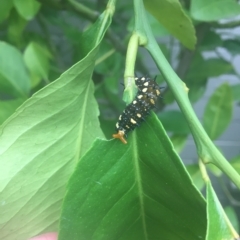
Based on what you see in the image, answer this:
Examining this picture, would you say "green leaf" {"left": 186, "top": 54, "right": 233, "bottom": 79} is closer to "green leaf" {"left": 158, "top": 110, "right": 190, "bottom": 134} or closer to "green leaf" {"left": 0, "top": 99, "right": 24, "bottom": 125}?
"green leaf" {"left": 158, "top": 110, "right": 190, "bottom": 134}

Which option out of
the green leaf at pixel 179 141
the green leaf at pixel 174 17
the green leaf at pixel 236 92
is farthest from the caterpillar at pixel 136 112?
the green leaf at pixel 236 92

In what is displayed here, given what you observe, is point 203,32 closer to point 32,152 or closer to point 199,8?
point 199,8

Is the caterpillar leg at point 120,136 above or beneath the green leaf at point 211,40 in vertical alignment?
beneath

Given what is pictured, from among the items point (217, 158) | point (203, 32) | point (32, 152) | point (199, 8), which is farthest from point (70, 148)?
point (203, 32)

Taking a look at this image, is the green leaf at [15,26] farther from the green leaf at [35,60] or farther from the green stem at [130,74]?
the green stem at [130,74]

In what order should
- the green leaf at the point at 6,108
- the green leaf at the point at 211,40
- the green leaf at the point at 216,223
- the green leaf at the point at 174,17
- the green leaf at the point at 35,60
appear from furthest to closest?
the green leaf at the point at 211,40, the green leaf at the point at 35,60, the green leaf at the point at 6,108, the green leaf at the point at 174,17, the green leaf at the point at 216,223
